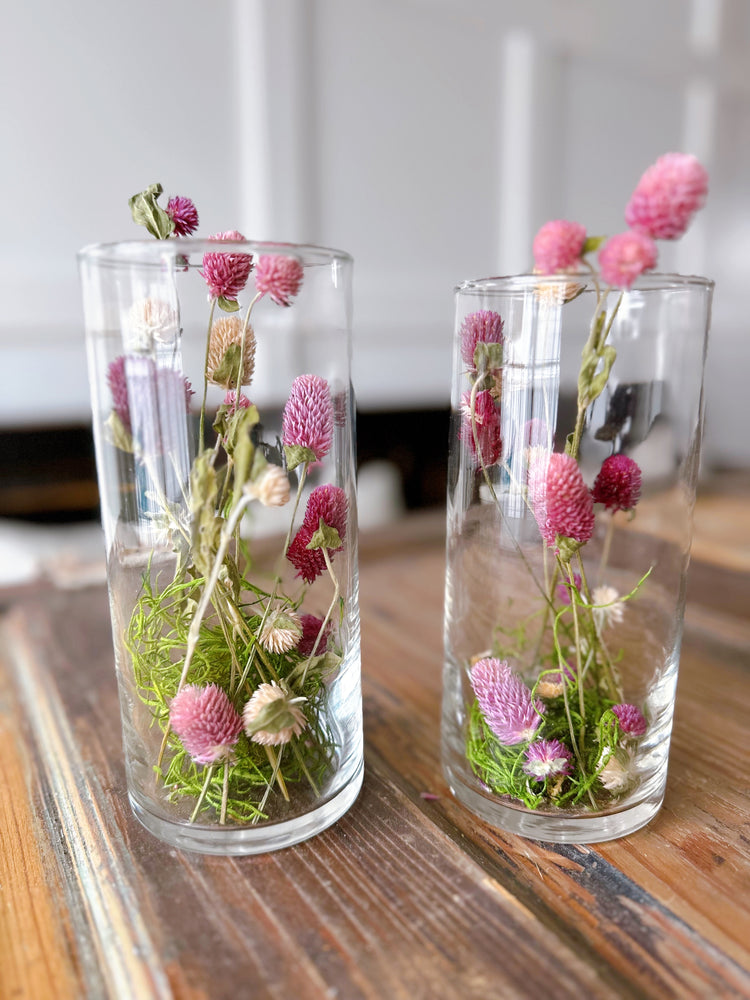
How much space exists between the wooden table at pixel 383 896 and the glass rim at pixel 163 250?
0.73 feet

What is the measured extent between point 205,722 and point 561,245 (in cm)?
20

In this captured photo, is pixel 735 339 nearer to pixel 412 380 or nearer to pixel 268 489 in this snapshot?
pixel 412 380

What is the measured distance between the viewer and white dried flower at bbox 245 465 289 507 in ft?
0.80

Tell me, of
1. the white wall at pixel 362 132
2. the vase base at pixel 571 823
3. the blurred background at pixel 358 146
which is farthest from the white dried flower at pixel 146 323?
the white wall at pixel 362 132

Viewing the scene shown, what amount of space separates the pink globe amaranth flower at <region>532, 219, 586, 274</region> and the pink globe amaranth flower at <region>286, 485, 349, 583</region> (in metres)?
0.12

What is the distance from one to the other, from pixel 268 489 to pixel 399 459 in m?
1.23

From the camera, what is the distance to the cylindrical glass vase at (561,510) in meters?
0.28

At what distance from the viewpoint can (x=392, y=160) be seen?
1.34m

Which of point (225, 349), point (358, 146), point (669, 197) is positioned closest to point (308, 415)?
point (225, 349)

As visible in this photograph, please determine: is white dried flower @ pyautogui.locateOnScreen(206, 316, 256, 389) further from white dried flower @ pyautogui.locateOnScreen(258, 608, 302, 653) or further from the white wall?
the white wall

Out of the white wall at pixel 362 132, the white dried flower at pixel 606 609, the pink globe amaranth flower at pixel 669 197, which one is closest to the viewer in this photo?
the pink globe amaranth flower at pixel 669 197

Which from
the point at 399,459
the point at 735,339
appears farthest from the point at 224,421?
the point at 735,339

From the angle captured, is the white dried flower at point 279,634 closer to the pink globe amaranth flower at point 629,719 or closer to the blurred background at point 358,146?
the pink globe amaranth flower at point 629,719

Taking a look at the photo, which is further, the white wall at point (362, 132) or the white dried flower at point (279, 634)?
the white wall at point (362, 132)
